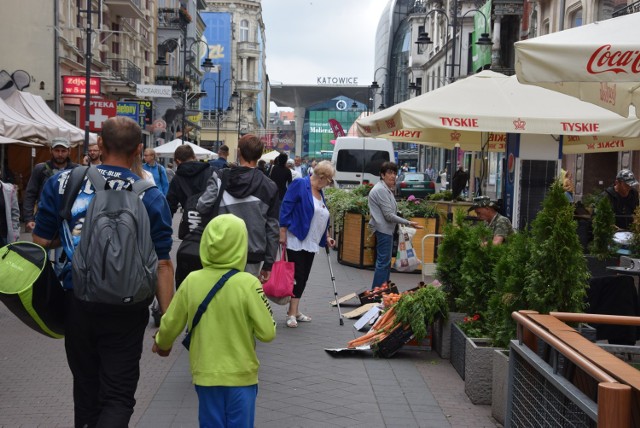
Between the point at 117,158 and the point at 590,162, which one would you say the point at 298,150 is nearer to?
the point at 590,162

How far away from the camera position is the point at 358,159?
2983 cm

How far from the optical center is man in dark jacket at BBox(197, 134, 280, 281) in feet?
23.1

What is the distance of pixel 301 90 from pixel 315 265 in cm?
13789

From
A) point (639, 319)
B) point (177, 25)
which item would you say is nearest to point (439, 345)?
point (639, 319)

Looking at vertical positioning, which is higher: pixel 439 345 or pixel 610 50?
pixel 610 50

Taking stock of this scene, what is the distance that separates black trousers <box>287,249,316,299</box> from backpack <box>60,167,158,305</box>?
5.22 m

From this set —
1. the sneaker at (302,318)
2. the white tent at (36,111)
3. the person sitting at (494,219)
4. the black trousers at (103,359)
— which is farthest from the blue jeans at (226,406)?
the white tent at (36,111)

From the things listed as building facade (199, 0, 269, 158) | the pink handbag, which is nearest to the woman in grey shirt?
the pink handbag

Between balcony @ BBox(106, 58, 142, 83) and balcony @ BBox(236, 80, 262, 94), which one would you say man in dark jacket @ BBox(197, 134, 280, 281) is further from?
balcony @ BBox(236, 80, 262, 94)

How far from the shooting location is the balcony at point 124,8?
125ft

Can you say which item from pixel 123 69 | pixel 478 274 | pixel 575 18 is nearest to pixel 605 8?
pixel 575 18

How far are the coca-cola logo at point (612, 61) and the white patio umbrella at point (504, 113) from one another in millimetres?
4467

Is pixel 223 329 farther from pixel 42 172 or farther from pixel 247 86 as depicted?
pixel 247 86

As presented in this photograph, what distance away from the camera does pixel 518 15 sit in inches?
1822
